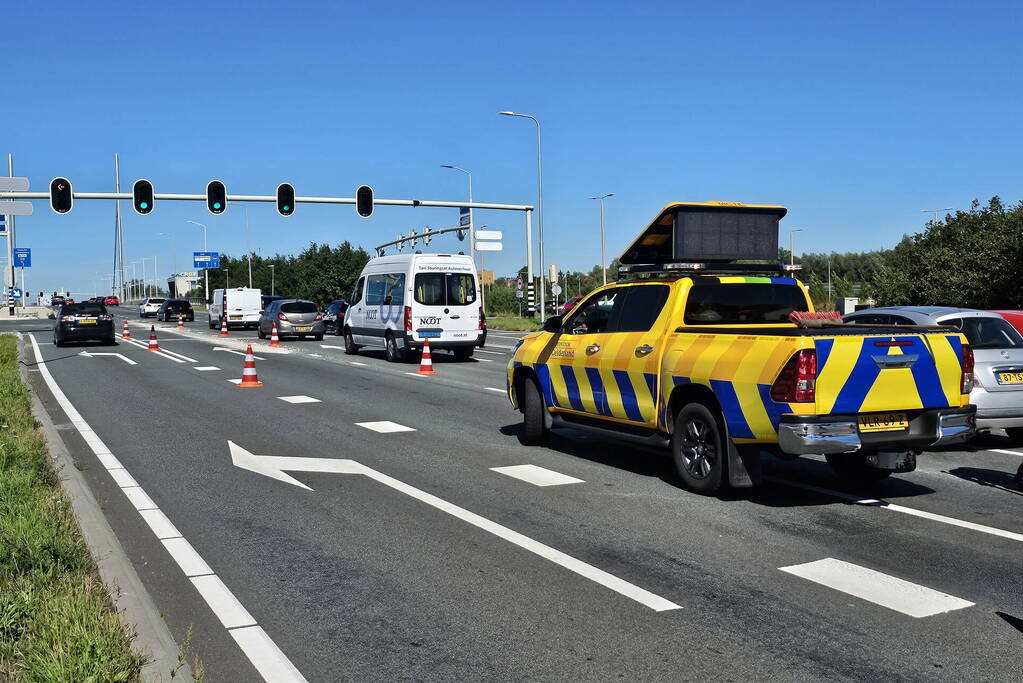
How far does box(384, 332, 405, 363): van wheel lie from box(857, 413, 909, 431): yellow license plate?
18036 mm

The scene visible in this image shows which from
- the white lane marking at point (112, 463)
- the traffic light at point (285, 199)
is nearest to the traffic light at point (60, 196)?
the traffic light at point (285, 199)

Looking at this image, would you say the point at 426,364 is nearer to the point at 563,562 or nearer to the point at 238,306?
the point at 563,562

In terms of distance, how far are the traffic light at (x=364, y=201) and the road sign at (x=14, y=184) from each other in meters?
12.5

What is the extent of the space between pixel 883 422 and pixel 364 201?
101 ft

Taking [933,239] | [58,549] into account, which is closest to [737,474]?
[58,549]

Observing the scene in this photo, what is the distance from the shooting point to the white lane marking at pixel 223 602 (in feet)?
16.2

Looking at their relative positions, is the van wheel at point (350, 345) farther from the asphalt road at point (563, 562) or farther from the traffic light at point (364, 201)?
the asphalt road at point (563, 562)

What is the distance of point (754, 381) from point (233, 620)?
4.04 metres

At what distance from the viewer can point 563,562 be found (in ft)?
19.7

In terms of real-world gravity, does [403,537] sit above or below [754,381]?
below

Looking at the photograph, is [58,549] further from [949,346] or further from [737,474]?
[949,346]

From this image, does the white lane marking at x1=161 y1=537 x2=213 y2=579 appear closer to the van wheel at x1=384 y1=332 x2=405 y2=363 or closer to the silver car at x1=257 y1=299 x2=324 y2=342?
the van wheel at x1=384 y1=332 x2=405 y2=363

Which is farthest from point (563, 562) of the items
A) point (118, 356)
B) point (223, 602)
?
point (118, 356)

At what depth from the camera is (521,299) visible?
225ft
